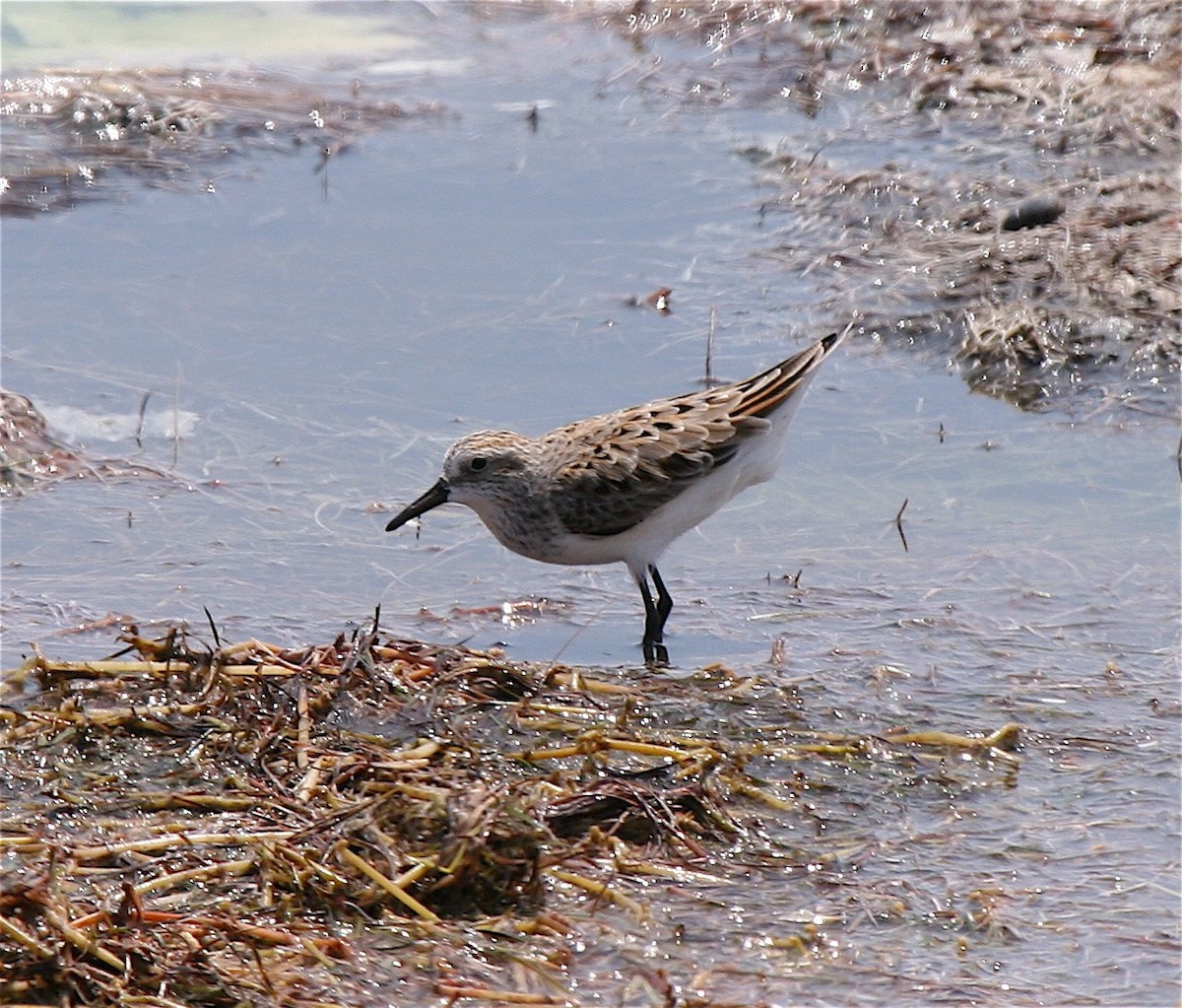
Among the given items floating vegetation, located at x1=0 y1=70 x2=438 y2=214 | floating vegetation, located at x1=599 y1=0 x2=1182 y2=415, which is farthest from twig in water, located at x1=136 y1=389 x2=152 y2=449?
floating vegetation, located at x1=599 y1=0 x2=1182 y2=415

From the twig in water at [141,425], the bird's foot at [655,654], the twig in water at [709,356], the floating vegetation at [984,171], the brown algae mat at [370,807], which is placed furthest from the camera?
the floating vegetation at [984,171]

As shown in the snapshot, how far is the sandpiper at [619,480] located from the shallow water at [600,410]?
262 millimetres

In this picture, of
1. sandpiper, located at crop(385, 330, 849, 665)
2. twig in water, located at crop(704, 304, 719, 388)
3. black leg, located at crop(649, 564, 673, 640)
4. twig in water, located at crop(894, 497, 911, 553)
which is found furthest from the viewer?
twig in water, located at crop(704, 304, 719, 388)

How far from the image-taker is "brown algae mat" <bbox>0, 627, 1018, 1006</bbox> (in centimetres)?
457

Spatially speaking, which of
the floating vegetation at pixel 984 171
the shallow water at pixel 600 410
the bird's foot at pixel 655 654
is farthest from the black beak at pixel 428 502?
the floating vegetation at pixel 984 171

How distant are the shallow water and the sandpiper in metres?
0.26

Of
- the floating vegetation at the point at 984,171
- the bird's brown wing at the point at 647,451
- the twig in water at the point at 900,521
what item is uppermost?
the floating vegetation at the point at 984,171

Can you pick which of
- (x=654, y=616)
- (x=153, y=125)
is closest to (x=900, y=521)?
(x=654, y=616)

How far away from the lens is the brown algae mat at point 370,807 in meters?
4.57

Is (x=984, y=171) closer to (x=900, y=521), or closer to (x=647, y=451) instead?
(x=900, y=521)

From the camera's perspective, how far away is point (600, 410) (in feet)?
29.6

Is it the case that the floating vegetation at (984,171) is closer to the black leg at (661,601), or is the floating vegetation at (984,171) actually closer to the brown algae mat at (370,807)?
the black leg at (661,601)

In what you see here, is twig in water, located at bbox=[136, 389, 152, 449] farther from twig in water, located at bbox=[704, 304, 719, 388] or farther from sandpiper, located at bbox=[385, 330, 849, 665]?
twig in water, located at bbox=[704, 304, 719, 388]

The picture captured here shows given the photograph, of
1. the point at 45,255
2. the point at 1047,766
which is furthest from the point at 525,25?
the point at 1047,766
